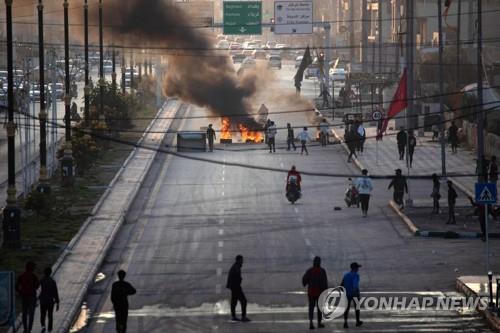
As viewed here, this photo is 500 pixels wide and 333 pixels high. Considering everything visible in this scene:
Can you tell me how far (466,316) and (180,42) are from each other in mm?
45218

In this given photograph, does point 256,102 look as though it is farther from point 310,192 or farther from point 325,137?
point 310,192

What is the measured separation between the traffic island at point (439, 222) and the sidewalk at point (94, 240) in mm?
7459

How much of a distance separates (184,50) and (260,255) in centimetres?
3749

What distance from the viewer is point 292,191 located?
41.6m

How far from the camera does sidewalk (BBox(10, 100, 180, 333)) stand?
1038 inches

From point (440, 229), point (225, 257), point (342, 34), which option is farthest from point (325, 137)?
point (342, 34)

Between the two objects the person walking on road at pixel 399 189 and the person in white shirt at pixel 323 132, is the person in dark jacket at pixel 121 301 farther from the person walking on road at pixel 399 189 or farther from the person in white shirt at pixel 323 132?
the person in white shirt at pixel 323 132

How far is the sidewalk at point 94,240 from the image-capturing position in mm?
26353

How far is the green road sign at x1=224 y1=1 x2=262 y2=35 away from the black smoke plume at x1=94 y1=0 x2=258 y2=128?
12120 mm

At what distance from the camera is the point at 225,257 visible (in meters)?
32.0

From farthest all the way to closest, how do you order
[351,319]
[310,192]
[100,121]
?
[100,121], [310,192], [351,319]

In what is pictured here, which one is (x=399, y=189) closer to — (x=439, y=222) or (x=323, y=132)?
(x=439, y=222)

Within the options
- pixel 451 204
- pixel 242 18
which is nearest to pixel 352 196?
pixel 451 204

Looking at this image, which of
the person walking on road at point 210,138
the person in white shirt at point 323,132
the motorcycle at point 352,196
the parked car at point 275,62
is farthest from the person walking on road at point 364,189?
the parked car at point 275,62
